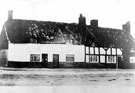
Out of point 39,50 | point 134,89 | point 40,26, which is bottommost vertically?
point 134,89

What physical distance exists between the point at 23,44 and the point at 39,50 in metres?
1.01

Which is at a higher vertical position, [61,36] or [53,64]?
[61,36]

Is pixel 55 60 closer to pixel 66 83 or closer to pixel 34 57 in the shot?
pixel 34 57

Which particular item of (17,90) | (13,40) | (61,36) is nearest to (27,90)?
(17,90)

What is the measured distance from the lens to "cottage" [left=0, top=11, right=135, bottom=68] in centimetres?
1346

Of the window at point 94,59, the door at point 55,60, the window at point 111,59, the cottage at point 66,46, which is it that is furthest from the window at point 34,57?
the window at point 111,59

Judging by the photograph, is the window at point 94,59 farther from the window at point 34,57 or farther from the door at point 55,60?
the window at point 34,57

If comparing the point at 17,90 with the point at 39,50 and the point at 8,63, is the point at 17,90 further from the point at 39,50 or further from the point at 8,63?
the point at 39,50

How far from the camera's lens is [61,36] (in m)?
14.9

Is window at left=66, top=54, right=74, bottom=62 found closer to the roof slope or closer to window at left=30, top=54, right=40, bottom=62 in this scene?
the roof slope

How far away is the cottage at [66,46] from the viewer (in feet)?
44.2

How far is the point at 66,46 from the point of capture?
14.8 meters

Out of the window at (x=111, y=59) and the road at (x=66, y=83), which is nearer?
the road at (x=66, y=83)

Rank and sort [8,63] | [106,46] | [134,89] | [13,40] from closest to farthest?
[134,89] → [8,63] → [13,40] → [106,46]
